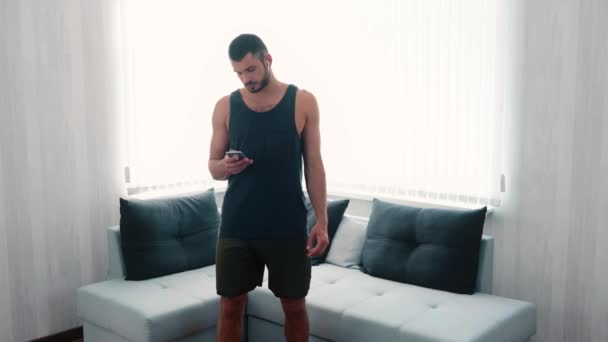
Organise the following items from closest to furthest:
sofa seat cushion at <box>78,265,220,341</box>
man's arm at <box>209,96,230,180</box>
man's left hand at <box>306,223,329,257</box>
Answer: man's left hand at <box>306,223,329,257</box>
man's arm at <box>209,96,230,180</box>
sofa seat cushion at <box>78,265,220,341</box>

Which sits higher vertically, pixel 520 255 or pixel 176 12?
pixel 176 12

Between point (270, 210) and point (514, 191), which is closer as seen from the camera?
point (270, 210)

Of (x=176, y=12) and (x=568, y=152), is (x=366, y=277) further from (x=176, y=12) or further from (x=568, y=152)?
(x=176, y=12)

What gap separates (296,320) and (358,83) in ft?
6.85

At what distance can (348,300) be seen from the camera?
9.59 feet

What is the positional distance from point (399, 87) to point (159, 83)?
1.69 meters

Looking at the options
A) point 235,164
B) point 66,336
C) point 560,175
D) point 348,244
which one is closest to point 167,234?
point 66,336

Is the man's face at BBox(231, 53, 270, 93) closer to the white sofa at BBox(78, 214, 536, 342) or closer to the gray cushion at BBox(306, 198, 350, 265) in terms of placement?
the white sofa at BBox(78, 214, 536, 342)

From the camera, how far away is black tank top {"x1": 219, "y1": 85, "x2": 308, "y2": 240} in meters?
2.38

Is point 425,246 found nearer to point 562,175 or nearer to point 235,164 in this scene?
point 562,175

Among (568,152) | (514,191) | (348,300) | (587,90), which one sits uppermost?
(587,90)

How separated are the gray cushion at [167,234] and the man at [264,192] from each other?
103 centimetres

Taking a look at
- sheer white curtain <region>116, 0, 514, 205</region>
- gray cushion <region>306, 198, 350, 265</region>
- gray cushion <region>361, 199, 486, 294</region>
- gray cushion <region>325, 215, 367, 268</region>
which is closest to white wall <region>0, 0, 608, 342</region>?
sheer white curtain <region>116, 0, 514, 205</region>

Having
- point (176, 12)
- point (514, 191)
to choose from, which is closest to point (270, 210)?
point (514, 191)
